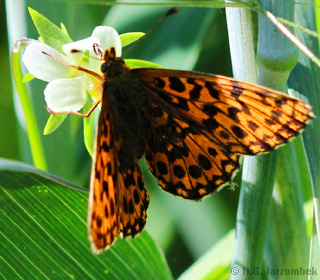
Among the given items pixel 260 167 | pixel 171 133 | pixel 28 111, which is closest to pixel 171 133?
pixel 171 133

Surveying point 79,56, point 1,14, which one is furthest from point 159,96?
point 1,14

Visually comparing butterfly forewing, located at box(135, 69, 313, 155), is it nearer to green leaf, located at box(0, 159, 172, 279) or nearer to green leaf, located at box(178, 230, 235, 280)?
green leaf, located at box(0, 159, 172, 279)

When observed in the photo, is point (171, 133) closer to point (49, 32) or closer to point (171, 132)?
point (171, 132)

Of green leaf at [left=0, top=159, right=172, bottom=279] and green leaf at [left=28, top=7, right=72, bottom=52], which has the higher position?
green leaf at [left=28, top=7, right=72, bottom=52]

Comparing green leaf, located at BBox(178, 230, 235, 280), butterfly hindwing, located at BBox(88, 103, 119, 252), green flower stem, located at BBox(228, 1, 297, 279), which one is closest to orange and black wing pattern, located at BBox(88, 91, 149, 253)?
butterfly hindwing, located at BBox(88, 103, 119, 252)

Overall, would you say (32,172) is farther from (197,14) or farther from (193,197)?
(197,14)
